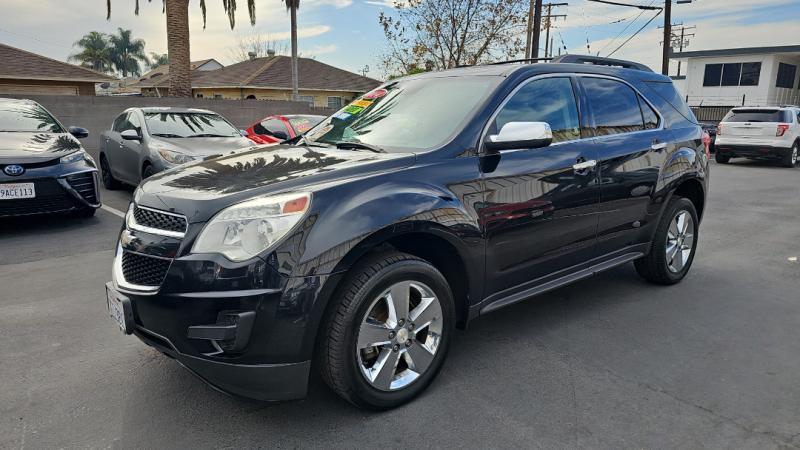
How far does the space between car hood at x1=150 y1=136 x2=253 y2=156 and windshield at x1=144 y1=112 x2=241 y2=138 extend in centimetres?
31

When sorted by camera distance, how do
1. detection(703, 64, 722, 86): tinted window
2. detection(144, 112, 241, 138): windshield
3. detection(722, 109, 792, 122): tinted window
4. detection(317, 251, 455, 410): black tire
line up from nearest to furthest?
detection(317, 251, 455, 410): black tire < detection(144, 112, 241, 138): windshield < detection(722, 109, 792, 122): tinted window < detection(703, 64, 722, 86): tinted window

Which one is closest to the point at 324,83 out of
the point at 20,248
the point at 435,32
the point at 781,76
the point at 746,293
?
the point at 435,32

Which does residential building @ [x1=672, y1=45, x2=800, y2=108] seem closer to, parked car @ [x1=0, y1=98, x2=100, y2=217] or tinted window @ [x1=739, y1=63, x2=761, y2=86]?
tinted window @ [x1=739, y1=63, x2=761, y2=86]

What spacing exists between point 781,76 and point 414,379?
128ft

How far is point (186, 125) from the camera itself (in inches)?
Answer: 347

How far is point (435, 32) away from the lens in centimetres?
2292

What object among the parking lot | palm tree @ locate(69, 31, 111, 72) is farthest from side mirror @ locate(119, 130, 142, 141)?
palm tree @ locate(69, 31, 111, 72)

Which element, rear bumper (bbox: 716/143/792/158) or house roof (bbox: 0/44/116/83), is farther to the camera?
house roof (bbox: 0/44/116/83)

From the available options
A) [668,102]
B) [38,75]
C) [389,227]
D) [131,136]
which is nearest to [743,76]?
[668,102]

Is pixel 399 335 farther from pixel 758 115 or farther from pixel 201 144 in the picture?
pixel 758 115

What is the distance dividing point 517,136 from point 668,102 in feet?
7.63

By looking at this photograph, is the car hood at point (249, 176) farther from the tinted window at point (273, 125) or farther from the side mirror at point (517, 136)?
the tinted window at point (273, 125)

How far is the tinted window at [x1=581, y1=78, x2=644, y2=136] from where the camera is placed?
3.90m

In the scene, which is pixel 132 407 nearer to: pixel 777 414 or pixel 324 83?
pixel 777 414
